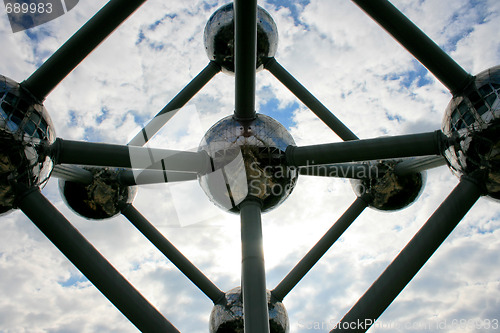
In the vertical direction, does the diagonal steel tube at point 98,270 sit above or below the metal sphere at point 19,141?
below

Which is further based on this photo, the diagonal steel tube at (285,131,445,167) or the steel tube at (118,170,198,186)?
the steel tube at (118,170,198,186)

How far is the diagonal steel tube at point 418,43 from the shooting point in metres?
3.91

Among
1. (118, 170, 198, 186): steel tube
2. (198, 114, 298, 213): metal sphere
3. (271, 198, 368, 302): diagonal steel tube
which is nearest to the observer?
(198, 114, 298, 213): metal sphere

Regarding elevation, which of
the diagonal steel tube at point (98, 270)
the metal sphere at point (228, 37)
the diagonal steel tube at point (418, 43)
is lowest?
the diagonal steel tube at point (98, 270)

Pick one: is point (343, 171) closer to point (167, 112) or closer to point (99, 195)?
point (167, 112)

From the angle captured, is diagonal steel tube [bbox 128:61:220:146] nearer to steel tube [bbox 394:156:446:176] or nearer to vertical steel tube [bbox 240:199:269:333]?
vertical steel tube [bbox 240:199:269:333]

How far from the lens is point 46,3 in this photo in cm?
497

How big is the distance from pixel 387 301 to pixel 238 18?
10.1ft

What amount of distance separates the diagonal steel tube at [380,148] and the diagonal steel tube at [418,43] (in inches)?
22.1

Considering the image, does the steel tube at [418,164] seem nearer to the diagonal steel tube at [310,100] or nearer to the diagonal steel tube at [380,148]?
the diagonal steel tube at [310,100]

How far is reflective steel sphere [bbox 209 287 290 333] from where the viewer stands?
7309 mm

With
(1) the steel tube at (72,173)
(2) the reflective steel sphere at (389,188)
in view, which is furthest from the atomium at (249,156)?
(2) the reflective steel sphere at (389,188)

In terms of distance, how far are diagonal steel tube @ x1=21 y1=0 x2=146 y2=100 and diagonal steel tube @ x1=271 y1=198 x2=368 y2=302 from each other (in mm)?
4778

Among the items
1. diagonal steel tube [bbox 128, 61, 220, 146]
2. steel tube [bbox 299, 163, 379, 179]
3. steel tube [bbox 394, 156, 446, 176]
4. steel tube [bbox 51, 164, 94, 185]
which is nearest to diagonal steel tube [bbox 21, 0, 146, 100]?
steel tube [bbox 51, 164, 94, 185]
